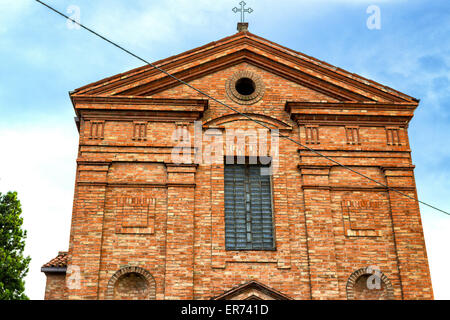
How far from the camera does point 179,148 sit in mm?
14625

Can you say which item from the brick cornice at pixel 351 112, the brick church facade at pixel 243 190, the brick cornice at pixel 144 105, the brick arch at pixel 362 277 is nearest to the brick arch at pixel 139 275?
→ the brick church facade at pixel 243 190

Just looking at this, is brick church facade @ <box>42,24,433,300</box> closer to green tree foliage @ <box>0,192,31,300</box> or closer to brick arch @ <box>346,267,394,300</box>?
brick arch @ <box>346,267,394,300</box>

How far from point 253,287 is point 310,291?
1473 mm

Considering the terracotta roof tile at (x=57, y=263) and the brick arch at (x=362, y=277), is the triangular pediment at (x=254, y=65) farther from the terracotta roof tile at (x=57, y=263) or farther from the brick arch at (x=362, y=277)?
the brick arch at (x=362, y=277)

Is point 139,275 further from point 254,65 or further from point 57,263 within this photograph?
point 254,65

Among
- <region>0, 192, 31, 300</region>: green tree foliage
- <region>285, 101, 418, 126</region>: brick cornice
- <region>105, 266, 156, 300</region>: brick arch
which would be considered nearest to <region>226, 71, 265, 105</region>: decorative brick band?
<region>285, 101, 418, 126</region>: brick cornice

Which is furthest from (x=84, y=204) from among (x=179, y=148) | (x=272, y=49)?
(x=272, y=49)

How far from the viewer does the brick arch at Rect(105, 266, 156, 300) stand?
42.8 feet

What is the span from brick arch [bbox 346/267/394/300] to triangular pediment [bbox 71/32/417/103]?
5127 millimetres

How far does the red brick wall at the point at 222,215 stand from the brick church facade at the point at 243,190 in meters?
0.03

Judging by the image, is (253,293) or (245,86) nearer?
(253,293)

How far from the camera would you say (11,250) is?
67.0 ft

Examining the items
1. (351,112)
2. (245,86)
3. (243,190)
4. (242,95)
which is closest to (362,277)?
(243,190)

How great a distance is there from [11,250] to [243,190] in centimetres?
1086
